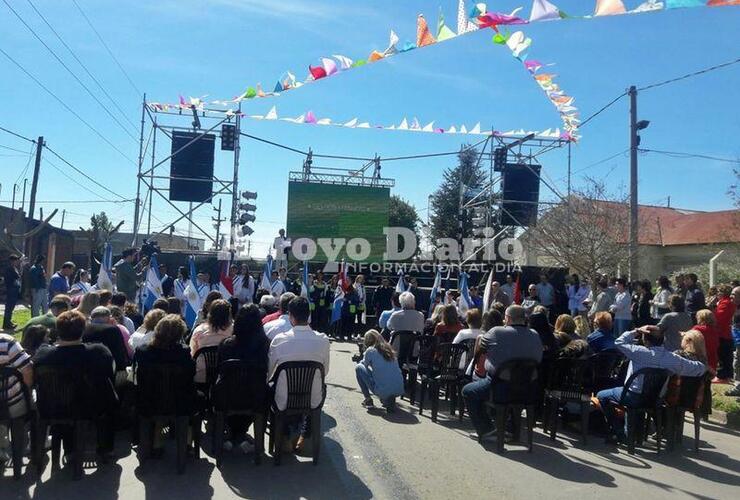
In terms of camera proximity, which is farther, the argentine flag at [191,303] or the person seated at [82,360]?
the argentine flag at [191,303]

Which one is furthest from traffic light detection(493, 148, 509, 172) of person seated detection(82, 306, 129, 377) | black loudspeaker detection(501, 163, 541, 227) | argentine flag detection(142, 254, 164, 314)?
person seated detection(82, 306, 129, 377)

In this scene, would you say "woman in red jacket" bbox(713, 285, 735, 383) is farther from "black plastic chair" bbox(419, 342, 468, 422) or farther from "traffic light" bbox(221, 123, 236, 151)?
"traffic light" bbox(221, 123, 236, 151)

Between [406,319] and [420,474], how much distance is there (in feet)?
11.9

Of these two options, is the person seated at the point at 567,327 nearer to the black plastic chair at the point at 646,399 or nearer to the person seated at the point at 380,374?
the black plastic chair at the point at 646,399

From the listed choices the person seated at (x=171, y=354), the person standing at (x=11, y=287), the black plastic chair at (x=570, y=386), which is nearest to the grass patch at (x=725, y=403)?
the black plastic chair at (x=570, y=386)

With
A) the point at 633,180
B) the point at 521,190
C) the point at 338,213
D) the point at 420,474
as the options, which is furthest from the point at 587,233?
the point at 420,474

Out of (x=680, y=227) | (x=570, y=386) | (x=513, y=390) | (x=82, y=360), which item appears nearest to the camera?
(x=82, y=360)

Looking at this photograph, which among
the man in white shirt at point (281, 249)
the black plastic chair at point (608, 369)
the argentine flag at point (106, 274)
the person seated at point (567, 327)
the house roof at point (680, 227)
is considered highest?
the house roof at point (680, 227)

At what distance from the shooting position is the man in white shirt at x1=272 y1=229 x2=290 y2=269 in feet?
62.8

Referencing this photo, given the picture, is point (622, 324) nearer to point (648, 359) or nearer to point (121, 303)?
point (648, 359)

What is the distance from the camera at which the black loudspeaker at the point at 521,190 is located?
2402 cm

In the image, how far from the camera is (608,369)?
756cm

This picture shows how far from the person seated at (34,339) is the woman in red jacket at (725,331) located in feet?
35.1

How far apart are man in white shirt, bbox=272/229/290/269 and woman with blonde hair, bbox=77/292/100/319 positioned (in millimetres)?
11463
